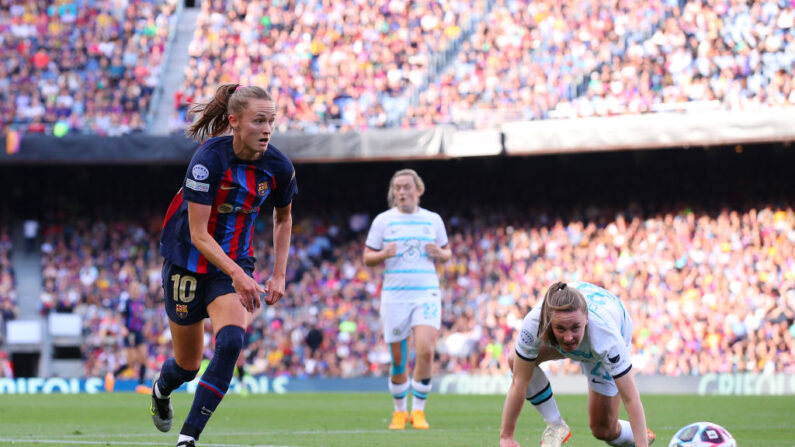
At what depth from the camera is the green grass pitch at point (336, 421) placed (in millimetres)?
8938

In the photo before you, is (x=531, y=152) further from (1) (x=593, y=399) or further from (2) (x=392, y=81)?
(1) (x=593, y=399)

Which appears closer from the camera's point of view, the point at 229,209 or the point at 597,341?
the point at 597,341

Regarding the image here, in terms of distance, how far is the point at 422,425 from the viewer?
10867 millimetres

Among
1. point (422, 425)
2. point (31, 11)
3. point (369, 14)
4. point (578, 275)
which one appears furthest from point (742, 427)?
point (31, 11)

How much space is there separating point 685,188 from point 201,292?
1935 cm

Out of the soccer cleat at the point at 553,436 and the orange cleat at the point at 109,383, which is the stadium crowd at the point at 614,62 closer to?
the orange cleat at the point at 109,383

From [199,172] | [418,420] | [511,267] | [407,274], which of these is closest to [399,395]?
[418,420]

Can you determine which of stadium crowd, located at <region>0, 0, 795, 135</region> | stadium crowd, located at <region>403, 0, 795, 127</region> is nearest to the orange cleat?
stadium crowd, located at <region>0, 0, 795, 135</region>

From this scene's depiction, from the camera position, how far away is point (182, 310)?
22.0 feet

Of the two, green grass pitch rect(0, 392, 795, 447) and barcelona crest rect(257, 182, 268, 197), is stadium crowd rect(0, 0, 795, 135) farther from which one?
barcelona crest rect(257, 182, 268, 197)

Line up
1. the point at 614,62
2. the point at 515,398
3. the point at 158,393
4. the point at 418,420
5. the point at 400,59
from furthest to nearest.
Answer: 1. the point at 400,59
2. the point at 614,62
3. the point at 418,420
4. the point at 158,393
5. the point at 515,398

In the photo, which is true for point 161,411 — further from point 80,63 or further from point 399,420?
point 80,63

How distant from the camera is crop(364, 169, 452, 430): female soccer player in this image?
1117cm

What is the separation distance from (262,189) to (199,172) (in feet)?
1.52
